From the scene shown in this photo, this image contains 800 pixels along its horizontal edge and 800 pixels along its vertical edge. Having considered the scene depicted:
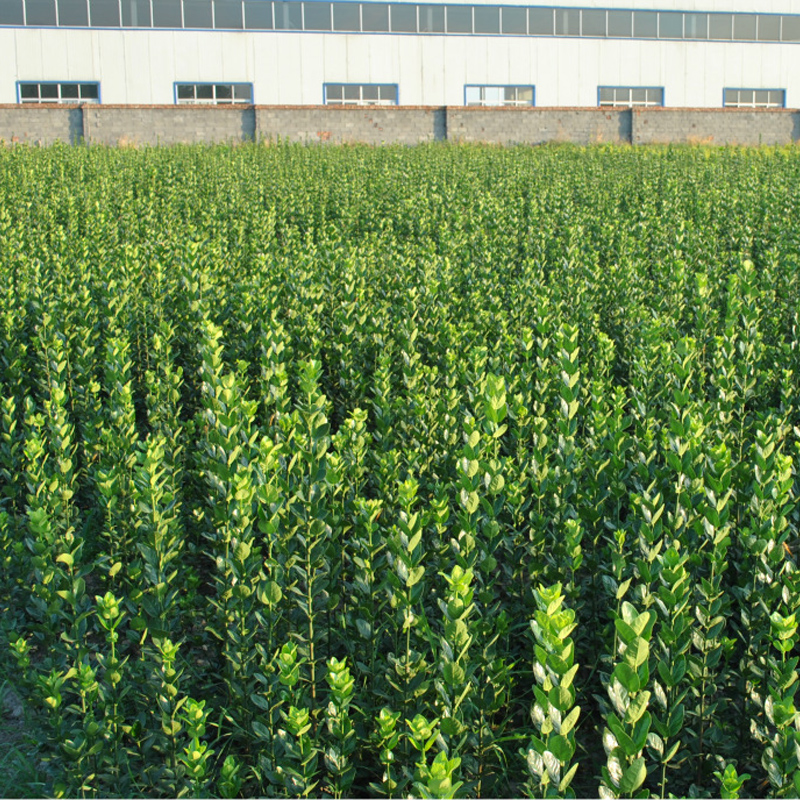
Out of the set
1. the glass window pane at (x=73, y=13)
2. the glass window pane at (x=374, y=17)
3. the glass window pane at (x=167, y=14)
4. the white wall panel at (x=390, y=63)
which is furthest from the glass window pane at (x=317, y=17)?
the glass window pane at (x=73, y=13)

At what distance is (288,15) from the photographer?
3638 cm

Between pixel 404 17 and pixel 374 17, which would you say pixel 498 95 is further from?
pixel 374 17

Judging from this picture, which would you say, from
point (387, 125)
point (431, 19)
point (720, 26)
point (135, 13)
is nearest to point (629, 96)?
point (720, 26)

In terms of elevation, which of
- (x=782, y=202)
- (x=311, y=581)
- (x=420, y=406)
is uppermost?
(x=782, y=202)

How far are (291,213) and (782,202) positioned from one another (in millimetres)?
7023

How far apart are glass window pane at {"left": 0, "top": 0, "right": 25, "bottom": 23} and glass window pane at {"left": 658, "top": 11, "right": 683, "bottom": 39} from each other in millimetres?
24377

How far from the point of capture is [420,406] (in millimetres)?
5094

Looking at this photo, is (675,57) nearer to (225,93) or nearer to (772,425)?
(225,93)

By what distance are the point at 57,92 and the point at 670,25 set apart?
2396 centimetres

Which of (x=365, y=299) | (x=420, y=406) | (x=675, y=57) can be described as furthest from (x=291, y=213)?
(x=675, y=57)

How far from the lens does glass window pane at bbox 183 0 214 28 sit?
117ft

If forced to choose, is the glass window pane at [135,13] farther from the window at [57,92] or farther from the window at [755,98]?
the window at [755,98]

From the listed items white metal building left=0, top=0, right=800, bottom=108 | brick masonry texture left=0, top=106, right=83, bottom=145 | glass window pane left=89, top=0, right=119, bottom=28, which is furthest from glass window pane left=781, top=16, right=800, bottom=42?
brick masonry texture left=0, top=106, right=83, bottom=145

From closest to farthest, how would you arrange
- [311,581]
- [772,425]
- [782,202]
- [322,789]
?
[322,789] → [311,581] → [772,425] → [782,202]
